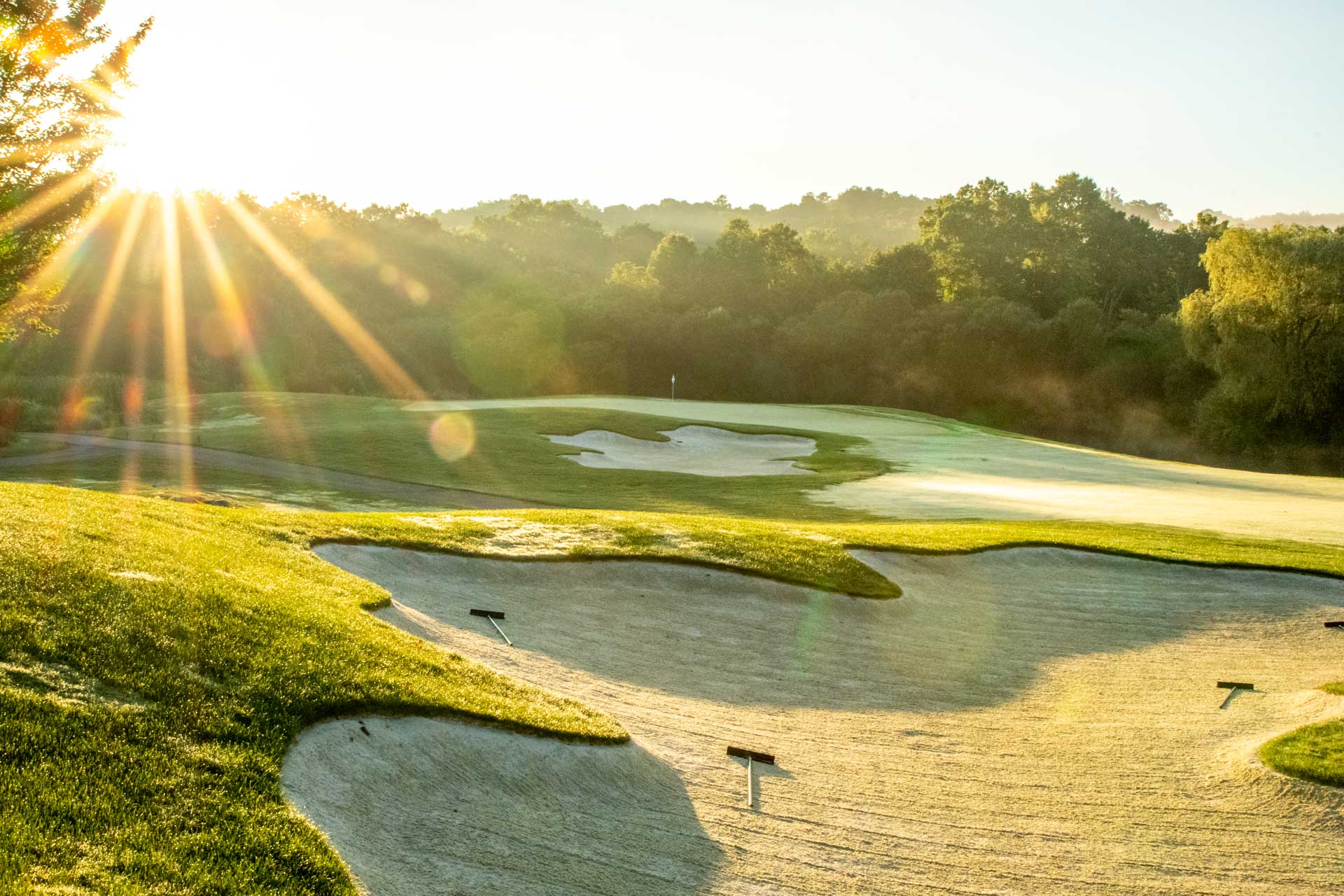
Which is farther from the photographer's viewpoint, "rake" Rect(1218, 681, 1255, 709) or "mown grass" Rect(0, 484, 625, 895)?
"rake" Rect(1218, 681, 1255, 709)

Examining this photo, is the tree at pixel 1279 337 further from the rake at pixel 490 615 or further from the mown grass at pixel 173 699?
the mown grass at pixel 173 699

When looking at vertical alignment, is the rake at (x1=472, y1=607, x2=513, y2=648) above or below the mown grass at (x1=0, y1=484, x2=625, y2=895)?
below

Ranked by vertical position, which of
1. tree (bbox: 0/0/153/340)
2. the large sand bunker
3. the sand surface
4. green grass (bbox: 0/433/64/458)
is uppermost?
tree (bbox: 0/0/153/340)

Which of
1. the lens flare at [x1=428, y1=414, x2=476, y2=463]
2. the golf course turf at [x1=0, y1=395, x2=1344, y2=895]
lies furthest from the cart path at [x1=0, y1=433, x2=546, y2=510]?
the golf course turf at [x1=0, y1=395, x2=1344, y2=895]

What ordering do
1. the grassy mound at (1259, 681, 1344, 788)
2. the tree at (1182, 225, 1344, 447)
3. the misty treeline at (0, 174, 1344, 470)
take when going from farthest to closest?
the misty treeline at (0, 174, 1344, 470), the tree at (1182, 225, 1344, 447), the grassy mound at (1259, 681, 1344, 788)

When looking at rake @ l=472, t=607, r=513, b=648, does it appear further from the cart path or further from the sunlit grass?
the cart path

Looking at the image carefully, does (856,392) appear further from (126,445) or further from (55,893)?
(55,893)

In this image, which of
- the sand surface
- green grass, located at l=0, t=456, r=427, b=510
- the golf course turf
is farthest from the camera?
green grass, located at l=0, t=456, r=427, b=510

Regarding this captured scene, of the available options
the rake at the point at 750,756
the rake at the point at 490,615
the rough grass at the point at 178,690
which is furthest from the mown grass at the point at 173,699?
the rake at the point at 490,615
